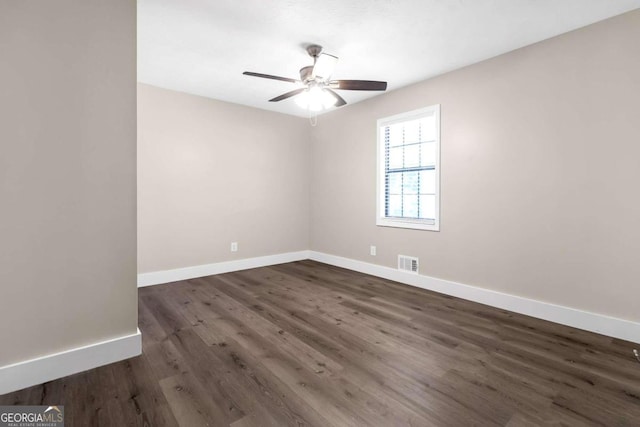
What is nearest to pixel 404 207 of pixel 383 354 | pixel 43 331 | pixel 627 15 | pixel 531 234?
pixel 531 234

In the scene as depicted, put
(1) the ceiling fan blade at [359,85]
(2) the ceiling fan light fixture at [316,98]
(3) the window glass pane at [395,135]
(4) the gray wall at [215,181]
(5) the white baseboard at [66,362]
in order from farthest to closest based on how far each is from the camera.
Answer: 1. (3) the window glass pane at [395,135]
2. (4) the gray wall at [215,181]
3. (2) the ceiling fan light fixture at [316,98]
4. (1) the ceiling fan blade at [359,85]
5. (5) the white baseboard at [66,362]

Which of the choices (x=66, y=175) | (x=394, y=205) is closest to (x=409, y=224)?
(x=394, y=205)

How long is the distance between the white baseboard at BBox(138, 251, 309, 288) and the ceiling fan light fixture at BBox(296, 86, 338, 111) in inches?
104

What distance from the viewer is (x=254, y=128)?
4.75 metres

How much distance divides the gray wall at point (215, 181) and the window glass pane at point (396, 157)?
68.5 inches

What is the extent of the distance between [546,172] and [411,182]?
1.49 m

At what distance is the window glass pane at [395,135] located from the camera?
4066mm

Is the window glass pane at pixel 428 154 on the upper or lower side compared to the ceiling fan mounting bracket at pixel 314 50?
lower

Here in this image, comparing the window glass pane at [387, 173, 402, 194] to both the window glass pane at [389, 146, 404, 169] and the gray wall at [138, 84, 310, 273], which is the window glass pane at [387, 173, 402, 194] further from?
the gray wall at [138, 84, 310, 273]

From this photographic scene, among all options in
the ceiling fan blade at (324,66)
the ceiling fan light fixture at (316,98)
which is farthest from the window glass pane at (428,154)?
the ceiling fan blade at (324,66)

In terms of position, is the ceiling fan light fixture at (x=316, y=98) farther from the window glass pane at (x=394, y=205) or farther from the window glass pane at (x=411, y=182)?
the window glass pane at (x=394, y=205)

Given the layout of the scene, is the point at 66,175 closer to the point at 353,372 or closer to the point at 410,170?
the point at 353,372

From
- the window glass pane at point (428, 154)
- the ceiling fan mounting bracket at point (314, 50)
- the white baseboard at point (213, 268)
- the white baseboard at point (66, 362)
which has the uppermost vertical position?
the ceiling fan mounting bracket at point (314, 50)

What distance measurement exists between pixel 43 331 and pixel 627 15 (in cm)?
465
